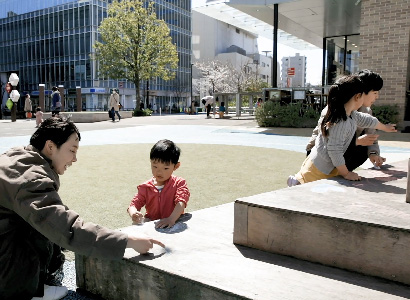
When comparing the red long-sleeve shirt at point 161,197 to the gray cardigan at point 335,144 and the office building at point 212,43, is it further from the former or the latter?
the office building at point 212,43

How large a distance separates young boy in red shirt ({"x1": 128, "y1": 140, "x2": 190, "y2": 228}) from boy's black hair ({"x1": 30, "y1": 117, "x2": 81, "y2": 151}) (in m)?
0.83

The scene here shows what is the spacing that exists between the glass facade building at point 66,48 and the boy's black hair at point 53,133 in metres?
44.9

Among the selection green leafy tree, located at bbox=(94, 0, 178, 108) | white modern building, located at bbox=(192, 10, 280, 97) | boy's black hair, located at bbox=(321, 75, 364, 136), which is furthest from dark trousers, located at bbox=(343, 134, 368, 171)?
white modern building, located at bbox=(192, 10, 280, 97)

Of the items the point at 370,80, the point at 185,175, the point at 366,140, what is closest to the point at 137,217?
the point at 366,140

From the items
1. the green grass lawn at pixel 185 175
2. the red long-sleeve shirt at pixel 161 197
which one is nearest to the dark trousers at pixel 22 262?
the red long-sleeve shirt at pixel 161 197

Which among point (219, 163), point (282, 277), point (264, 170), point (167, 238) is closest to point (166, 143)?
point (167, 238)

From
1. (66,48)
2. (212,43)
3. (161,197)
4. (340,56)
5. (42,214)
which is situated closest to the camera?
(42,214)

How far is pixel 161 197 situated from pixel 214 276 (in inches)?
46.4

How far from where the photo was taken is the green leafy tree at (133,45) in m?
37.6

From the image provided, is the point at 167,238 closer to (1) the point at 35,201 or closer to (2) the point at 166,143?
(2) the point at 166,143

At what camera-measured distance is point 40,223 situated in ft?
6.06

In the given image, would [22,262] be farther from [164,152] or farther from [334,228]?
[334,228]

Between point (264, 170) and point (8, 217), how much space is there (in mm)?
5355

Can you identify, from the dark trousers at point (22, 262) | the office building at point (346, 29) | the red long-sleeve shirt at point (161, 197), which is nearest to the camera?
the dark trousers at point (22, 262)
